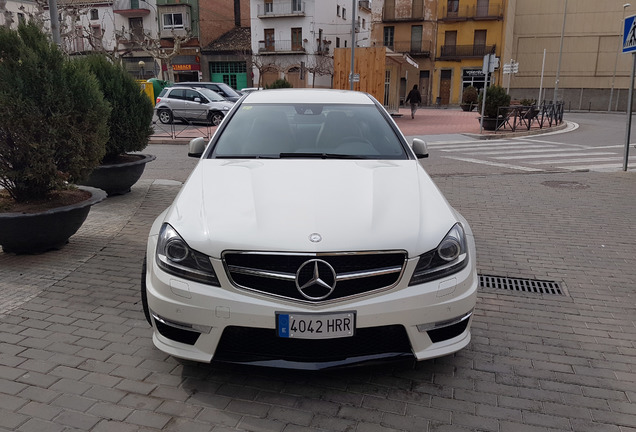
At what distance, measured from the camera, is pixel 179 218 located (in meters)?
3.12

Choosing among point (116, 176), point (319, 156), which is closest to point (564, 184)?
point (319, 156)

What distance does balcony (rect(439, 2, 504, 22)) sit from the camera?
49.8 m

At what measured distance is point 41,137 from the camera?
517cm

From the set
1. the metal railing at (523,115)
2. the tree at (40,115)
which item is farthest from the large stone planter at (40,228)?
the metal railing at (523,115)

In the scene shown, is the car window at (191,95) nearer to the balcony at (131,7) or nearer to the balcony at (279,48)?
the balcony at (279,48)

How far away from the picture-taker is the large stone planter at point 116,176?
7.89 metres

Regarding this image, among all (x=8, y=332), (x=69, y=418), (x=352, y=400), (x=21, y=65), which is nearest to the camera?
(x=69, y=418)

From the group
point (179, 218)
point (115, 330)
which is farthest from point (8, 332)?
point (179, 218)

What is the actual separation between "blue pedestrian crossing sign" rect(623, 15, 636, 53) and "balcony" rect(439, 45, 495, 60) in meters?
43.8

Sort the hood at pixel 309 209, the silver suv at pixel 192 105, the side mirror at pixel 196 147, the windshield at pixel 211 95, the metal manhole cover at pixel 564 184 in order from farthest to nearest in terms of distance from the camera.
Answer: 1. the windshield at pixel 211 95
2. the silver suv at pixel 192 105
3. the metal manhole cover at pixel 564 184
4. the side mirror at pixel 196 147
5. the hood at pixel 309 209

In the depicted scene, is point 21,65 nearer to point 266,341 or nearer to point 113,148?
point 113,148

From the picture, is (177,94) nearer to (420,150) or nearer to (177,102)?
(177,102)

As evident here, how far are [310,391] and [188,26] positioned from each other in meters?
52.6

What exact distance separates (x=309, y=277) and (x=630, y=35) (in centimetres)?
984
